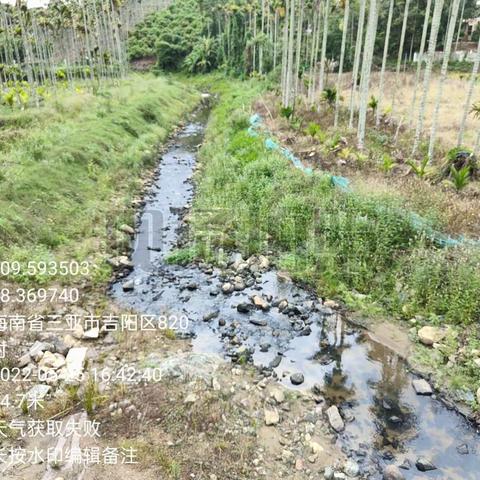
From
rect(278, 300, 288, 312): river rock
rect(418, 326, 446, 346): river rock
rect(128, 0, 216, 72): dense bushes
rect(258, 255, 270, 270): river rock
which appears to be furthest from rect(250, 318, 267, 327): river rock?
rect(128, 0, 216, 72): dense bushes

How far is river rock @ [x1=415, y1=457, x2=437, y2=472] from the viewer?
21.6 ft

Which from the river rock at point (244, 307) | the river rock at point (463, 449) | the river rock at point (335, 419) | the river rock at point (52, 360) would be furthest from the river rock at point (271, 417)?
the river rock at point (52, 360)

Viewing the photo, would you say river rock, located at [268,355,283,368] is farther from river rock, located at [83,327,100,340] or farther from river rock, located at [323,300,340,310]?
river rock, located at [83,327,100,340]

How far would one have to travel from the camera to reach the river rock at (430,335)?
9.08m

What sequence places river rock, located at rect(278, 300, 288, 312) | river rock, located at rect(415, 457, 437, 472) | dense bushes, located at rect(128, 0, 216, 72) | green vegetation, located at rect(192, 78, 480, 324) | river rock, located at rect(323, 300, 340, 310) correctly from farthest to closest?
1. dense bushes, located at rect(128, 0, 216, 72)
2. river rock, located at rect(278, 300, 288, 312)
3. river rock, located at rect(323, 300, 340, 310)
4. green vegetation, located at rect(192, 78, 480, 324)
5. river rock, located at rect(415, 457, 437, 472)

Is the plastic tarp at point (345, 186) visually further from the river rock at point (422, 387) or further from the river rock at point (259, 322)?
the river rock at point (259, 322)

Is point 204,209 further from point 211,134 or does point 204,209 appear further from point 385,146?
point 211,134

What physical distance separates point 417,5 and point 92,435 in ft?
150

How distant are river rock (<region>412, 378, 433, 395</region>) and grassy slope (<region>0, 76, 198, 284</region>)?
9.50 m

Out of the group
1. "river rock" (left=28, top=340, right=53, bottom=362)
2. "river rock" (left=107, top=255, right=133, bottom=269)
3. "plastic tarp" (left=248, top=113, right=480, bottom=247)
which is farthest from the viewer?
"river rock" (left=107, top=255, right=133, bottom=269)

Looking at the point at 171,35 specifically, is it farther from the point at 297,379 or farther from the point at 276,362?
the point at 297,379

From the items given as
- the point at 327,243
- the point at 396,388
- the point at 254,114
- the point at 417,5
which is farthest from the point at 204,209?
the point at 417,5

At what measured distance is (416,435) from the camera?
7.18 metres

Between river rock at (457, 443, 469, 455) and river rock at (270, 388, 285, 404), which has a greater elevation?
river rock at (270, 388, 285, 404)
